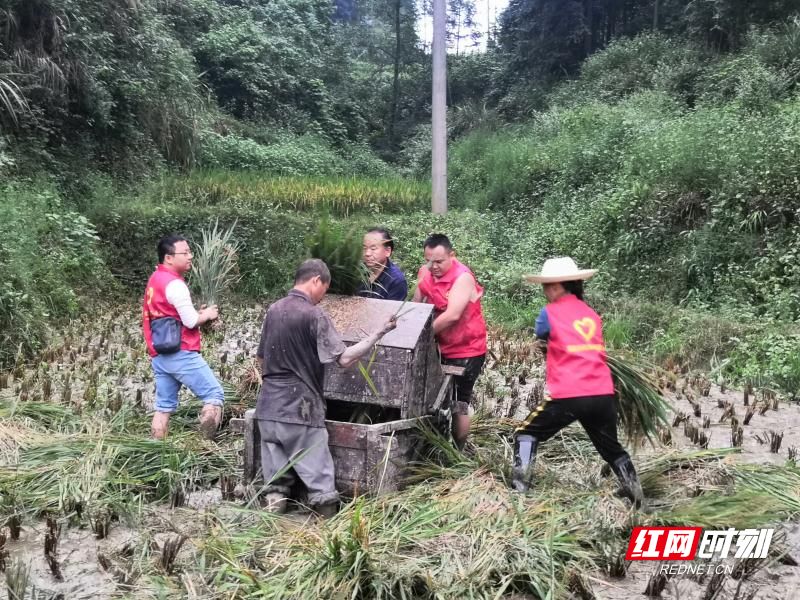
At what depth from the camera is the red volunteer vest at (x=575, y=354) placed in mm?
3953

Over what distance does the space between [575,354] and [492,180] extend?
12.8 m

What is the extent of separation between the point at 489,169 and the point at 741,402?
11103 mm

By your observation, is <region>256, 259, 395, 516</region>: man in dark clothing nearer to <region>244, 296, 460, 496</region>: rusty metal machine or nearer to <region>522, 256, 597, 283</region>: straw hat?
<region>244, 296, 460, 496</region>: rusty metal machine

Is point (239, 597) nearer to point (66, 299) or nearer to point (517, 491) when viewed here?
point (517, 491)

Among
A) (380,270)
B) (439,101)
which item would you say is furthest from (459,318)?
(439,101)

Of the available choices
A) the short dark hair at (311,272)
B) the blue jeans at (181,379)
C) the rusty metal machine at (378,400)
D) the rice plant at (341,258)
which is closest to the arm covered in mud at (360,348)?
the rusty metal machine at (378,400)

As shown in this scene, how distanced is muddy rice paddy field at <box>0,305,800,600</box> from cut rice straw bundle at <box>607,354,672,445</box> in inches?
8.9

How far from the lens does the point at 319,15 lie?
87.2ft

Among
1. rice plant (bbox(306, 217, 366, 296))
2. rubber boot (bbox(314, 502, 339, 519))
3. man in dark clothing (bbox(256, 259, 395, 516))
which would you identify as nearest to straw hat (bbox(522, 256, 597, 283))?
man in dark clothing (bbox(256, 259, 395, 516))

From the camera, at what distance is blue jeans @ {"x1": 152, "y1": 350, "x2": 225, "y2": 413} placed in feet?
16.5

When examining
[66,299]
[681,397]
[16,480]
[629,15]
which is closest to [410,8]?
[629,15]

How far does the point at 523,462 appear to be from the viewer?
→ 414cm

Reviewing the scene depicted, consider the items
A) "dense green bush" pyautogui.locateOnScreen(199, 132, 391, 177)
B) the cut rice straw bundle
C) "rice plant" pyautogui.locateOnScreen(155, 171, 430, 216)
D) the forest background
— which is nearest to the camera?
the cut rice straw bundle

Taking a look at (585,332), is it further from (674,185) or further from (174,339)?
→ (674,185)
